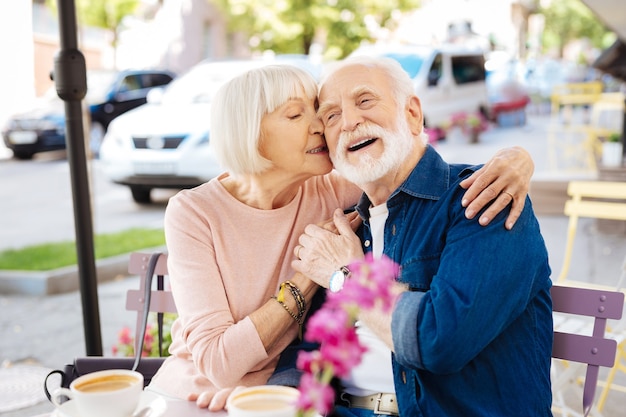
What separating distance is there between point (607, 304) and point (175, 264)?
Result: 1271 millimetres

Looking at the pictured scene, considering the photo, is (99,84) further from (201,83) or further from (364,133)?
(364,133)

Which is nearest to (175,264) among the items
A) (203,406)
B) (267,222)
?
(267,222)

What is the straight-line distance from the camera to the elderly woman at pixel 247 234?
79.0 inches

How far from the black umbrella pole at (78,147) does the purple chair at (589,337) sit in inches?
71.6

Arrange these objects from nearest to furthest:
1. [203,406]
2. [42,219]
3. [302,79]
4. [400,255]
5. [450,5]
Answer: [203,406] → [400,255] → [302,79] → [42,219] → [450,5]

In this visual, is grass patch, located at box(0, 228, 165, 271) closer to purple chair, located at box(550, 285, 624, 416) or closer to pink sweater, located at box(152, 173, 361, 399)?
pink sweater, located at box(152, 173, 361, 399)

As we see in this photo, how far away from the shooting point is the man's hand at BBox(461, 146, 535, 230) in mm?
1871

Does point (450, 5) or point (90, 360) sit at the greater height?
point (450, 5)

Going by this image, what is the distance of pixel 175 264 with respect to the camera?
6.98ft

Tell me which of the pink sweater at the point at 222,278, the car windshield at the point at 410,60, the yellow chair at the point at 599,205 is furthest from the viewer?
the car windshield at the point at 410,60

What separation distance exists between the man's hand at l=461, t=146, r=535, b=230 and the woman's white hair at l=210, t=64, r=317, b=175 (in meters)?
0.60

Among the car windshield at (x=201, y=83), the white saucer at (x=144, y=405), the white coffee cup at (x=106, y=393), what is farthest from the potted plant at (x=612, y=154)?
the white coffee cup at (x=106, y=393)

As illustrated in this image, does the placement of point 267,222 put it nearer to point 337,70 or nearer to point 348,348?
point 337,70

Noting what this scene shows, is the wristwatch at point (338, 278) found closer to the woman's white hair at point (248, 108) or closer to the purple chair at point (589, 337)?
the woman's white hair at point (248, 108)
